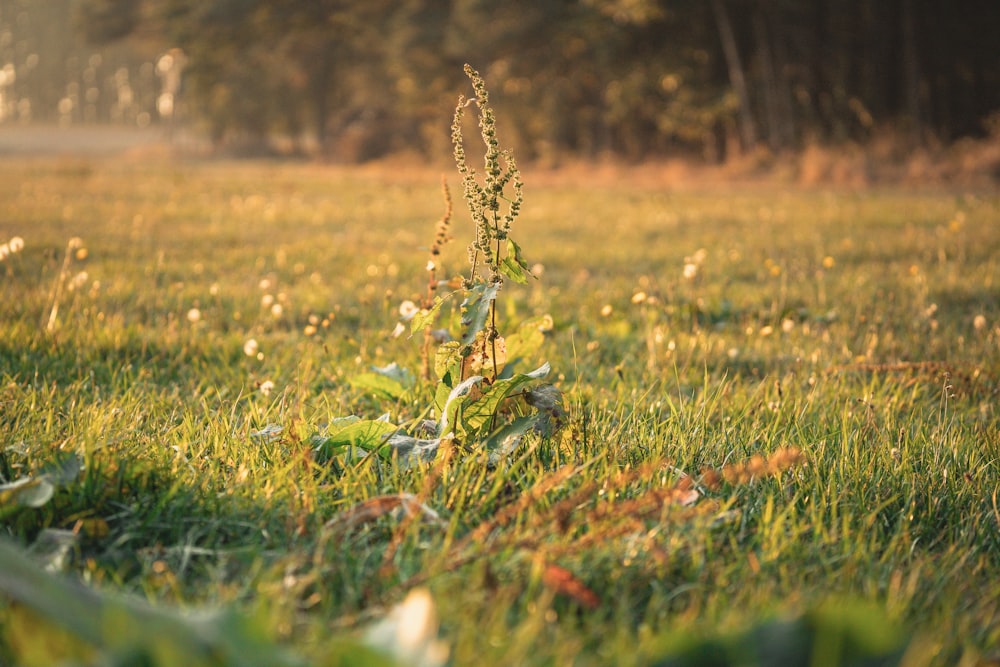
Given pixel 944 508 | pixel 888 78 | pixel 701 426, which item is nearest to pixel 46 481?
pixel 701 426

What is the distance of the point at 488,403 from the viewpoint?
7.47ft

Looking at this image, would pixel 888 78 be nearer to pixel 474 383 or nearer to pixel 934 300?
pixel 934 300

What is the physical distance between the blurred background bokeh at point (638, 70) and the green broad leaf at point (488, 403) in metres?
9.52

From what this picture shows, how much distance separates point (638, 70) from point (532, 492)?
27097 mm

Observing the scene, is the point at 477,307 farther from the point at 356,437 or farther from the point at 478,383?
the point at 356,437

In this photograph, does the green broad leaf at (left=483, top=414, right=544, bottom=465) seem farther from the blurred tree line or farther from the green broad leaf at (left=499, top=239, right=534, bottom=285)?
the blurred tree line

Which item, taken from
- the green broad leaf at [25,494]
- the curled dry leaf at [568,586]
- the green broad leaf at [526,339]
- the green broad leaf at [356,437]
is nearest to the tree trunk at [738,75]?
the green broad leaf at [526,339]

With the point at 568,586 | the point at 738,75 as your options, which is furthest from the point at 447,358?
the point at 738,75

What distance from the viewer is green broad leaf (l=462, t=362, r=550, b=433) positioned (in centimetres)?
223

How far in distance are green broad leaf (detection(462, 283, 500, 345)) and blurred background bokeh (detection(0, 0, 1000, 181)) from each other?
375 inches

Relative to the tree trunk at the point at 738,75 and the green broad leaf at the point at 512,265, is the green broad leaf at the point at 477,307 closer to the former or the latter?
the green broad leaf at the point at 512,265

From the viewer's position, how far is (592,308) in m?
5.27

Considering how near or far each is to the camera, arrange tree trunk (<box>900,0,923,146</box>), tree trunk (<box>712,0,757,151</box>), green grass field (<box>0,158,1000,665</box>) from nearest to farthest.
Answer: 1. green grass field (<box>0,158,1000,665</box>)
2. tree trunk (<box>900,0,923,146</box>)
3. tree trunk (<box>712,0,757,151</box>)

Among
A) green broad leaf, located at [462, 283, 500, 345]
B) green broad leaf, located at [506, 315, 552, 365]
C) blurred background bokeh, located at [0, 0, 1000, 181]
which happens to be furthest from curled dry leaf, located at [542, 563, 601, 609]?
blurred background bokeh, located at [0, 0, 1000, 181]
